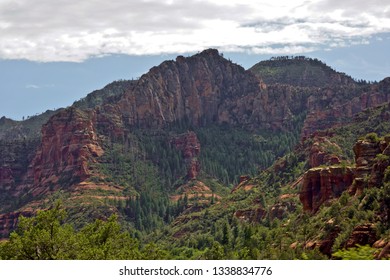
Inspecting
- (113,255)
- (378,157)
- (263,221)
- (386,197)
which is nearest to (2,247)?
(113,255)

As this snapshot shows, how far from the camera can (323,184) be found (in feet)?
348

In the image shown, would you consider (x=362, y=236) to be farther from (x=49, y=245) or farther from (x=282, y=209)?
(x=282, y=209)

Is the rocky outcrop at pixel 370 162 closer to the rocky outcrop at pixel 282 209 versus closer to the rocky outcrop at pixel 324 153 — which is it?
the rocky outcrop at pixel 282 209

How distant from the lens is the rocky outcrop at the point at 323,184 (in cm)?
10338

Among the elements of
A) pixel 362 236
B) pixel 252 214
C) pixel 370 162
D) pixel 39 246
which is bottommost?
pixel 252 214

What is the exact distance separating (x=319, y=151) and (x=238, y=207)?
102ft

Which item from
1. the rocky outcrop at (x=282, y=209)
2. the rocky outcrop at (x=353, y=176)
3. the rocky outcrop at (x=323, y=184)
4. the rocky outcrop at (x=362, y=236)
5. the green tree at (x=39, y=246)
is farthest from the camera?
the rocky outcrop at (x=282, y=209)

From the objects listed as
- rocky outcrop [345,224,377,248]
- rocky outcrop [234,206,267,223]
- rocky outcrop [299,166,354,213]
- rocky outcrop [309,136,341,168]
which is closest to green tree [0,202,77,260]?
rocky outcrop [345,224,377,248]

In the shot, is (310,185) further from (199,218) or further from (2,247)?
(199,218)

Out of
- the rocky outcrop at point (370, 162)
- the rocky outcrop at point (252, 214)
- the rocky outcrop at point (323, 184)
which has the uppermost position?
the rocky outcrop at point (370, 162)

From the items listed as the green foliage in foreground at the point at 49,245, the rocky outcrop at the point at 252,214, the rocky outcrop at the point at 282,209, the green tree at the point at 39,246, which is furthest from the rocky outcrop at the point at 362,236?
the rocky outcrop at the point at 252,214

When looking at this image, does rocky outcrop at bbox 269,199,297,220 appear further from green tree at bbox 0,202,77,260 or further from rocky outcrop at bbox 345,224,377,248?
green tree at bbox 0,202,77,260

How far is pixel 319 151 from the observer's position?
543 feet

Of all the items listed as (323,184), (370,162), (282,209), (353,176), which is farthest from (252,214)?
(370,162)
